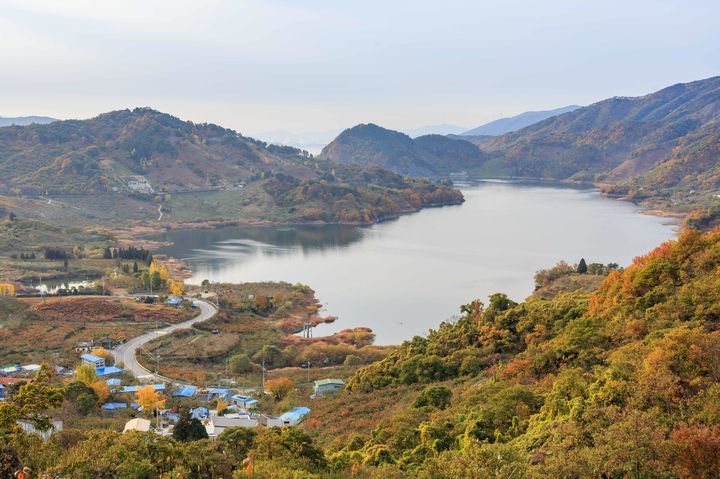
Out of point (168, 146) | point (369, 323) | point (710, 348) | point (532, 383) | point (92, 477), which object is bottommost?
point (369, 323)

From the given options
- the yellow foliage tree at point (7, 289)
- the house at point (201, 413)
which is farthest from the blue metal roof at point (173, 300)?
the house at point (201, 413)

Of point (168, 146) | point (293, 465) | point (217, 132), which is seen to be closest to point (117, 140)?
point (168, 146)

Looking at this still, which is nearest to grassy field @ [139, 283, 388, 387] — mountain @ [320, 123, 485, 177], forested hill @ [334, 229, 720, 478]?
forested hill @ [334, 229, 720, 478]

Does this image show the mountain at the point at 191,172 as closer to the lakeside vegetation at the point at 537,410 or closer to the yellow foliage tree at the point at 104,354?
the yellow foliage tree at the point at 104,354

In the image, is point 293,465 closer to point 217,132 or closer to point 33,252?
point 33,252

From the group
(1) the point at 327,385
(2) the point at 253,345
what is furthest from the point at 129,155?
(1) the point at 327,385

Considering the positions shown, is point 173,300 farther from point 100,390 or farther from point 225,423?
point 225,423
